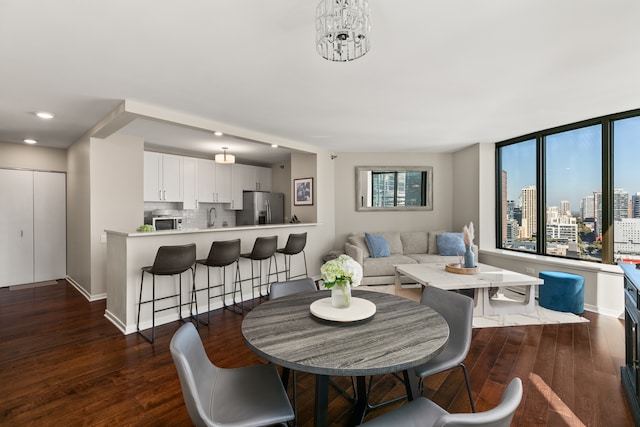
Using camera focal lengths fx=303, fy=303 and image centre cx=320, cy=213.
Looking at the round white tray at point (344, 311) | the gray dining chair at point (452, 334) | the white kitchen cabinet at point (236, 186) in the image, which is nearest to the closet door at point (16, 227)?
the white kitchen cabinet at point (236, 186)

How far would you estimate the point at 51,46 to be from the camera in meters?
2.11

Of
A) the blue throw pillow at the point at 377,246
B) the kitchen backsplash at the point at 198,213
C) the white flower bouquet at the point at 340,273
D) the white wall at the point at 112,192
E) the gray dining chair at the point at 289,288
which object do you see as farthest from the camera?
the kitchen backsplash at the point at 198,213

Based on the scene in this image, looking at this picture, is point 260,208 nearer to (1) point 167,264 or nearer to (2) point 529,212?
(1) point 167,264

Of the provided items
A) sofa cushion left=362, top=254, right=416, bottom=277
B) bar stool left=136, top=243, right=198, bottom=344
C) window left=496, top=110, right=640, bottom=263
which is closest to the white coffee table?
sofa cushion left=362, top=254, right=416, bottom=277

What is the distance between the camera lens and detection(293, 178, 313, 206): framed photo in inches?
225

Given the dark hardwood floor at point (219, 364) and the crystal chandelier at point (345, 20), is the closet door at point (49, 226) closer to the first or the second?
the dark hardwood floor at point (219, 364)

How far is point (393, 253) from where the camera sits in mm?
5531

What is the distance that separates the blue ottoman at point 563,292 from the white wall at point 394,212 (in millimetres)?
2379

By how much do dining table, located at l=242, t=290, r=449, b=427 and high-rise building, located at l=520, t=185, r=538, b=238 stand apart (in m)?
3.94

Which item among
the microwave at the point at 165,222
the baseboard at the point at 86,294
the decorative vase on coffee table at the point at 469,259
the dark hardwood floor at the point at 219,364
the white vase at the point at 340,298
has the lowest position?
the dark hardwood floor at the point at 219,364

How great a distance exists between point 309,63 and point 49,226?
5.73 m

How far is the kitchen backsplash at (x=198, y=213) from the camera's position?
5.70m

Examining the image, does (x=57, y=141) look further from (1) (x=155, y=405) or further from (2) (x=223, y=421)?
(2) (x=223, y=421)

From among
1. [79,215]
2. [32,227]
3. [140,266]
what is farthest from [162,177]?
[140,266]
